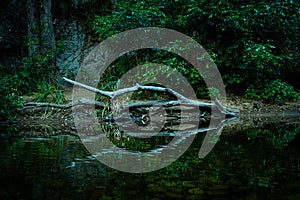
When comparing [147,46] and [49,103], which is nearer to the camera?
[49,103]

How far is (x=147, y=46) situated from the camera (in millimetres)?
11883

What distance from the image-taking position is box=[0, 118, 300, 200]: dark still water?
2.89 m

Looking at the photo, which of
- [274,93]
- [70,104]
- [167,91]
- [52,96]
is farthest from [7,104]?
[274,93]

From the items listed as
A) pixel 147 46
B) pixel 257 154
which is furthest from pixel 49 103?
pixel 257 154

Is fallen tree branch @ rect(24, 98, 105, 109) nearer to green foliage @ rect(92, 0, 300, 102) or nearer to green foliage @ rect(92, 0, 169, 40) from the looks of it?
green foliage @ rect(92, 0, 300, 102)

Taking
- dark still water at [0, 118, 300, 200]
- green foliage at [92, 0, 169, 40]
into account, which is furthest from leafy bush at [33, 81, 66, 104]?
dark still water at [0, 118, 300, 200]

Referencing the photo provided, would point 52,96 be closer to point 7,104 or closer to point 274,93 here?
point 7,104

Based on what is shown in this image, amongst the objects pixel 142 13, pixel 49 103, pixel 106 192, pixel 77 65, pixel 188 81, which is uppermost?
pixel 142 13

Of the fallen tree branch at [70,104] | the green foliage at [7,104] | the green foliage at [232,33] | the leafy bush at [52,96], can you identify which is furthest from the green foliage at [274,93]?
the green foliage at [7,104]

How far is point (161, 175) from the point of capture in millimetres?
3520

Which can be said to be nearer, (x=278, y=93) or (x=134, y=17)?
(x=134, y=17)

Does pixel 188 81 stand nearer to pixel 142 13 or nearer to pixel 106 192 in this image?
pixel 142 13

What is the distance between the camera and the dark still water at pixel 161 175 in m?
2.89

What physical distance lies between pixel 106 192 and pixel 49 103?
273 inches
